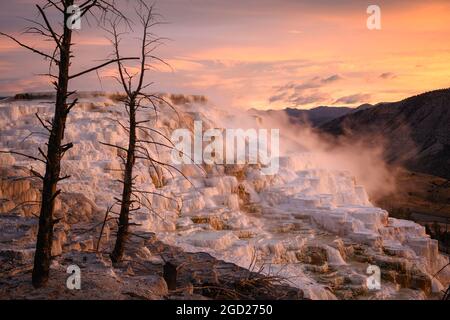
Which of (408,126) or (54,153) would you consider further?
A: (408,126)

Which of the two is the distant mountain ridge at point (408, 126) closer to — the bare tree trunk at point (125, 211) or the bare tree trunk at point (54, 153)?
the bare tree trunk at point (125, 211)

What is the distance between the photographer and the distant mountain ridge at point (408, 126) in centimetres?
10294

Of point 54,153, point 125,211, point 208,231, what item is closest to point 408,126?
point 208,231

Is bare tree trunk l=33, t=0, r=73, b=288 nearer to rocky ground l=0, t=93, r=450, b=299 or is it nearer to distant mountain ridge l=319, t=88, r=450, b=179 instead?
rocky ground l=0, t=93, r=450, b=299

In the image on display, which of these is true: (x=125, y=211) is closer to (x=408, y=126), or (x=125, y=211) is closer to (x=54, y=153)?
(x=54, y=153)

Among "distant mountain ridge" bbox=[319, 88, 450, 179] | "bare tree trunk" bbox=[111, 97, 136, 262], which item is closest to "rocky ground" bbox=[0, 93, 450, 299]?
"bare tree trunk" bbox=[111, 97, 136, 262]

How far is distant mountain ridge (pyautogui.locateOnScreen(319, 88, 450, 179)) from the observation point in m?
103

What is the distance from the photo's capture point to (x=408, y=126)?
123 meters

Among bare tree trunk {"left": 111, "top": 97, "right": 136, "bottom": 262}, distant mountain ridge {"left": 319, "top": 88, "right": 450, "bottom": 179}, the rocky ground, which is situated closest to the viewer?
the rocky ground

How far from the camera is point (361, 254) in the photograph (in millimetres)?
22438
